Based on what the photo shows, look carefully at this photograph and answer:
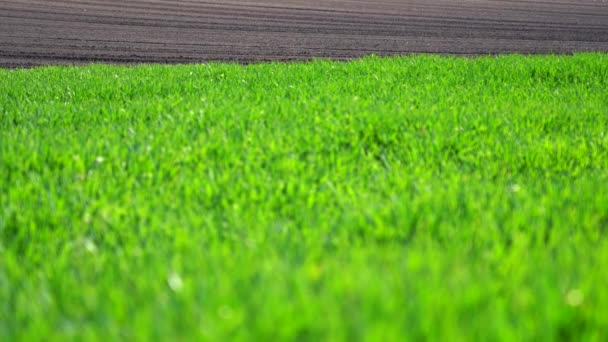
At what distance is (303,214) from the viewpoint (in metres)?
3.58

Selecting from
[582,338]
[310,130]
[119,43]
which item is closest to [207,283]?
[582,338]

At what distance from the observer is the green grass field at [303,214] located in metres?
2.07

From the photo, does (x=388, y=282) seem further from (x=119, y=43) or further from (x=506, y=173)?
(x=119, y=43)

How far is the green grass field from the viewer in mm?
2068

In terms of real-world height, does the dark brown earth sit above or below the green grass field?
above

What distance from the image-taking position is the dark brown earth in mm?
16859

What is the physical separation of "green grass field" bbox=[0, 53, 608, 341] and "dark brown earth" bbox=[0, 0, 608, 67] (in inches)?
387

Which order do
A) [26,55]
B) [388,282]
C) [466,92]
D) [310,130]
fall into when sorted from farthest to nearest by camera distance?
[26,55], [466,92], [310,130], [388,282]

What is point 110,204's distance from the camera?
12.1 ft

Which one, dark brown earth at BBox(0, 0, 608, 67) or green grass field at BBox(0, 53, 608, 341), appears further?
dark brown earth at BBox(0, 0, 608, 67)

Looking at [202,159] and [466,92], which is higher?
[466,92]

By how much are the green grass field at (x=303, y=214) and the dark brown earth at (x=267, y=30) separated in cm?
984

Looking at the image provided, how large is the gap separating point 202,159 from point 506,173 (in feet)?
6.99

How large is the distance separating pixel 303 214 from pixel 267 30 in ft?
64.5
